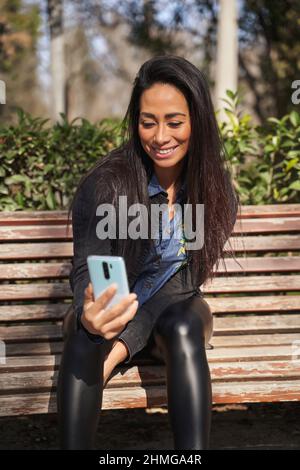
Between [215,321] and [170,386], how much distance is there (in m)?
1.03

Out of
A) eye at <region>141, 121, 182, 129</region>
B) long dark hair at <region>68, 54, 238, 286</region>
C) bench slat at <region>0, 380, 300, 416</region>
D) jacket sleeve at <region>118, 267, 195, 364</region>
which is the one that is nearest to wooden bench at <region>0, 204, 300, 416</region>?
bench slat at <region>0, 380, 300, 416</region>

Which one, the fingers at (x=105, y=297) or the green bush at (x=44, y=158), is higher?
the green bush at (x=44, y=158)

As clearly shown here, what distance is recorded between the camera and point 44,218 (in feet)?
10.9

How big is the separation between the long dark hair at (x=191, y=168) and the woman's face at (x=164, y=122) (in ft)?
0.10

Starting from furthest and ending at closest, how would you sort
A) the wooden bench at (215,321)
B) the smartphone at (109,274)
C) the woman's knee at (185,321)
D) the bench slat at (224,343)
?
the bench slat at (224,343) → the wooden bench at (215,321) → the woman's knee at (185,321) → the smartphone at (109,274)

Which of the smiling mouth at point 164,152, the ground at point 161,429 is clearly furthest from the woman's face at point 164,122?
the ground at point 161,429

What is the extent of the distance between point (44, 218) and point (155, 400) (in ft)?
3.91

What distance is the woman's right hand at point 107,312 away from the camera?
1.99 metres

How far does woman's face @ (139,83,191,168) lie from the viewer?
2.40 meters

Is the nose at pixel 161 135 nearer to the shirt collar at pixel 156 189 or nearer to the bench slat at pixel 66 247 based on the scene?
the shirt collar at pixel 156 189

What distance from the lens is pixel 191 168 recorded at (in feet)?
8.42

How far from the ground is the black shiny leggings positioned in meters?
0.92

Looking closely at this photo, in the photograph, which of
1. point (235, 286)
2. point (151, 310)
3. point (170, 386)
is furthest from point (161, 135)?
point (235, 286)
